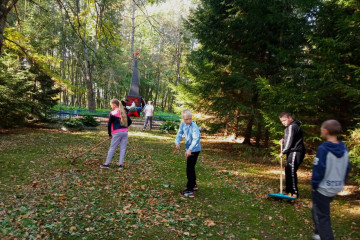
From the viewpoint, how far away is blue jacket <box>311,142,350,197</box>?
3.22 metres

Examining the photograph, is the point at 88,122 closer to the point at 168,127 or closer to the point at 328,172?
the point at 168,127

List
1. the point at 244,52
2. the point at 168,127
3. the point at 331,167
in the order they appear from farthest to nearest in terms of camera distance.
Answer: the point at 168,127 → the point at 244,52 → the point at 331,167

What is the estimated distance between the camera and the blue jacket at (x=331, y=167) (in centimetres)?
322

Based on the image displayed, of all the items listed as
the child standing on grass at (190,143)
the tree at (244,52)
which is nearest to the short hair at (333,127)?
the child standing on grass at (190,143)

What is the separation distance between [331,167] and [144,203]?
348cm

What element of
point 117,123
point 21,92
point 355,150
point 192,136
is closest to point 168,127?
point 21,92

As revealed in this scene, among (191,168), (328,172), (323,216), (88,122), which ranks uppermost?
(328,172)

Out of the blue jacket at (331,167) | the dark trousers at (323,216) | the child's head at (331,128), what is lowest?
the dark trousers at (323,216)

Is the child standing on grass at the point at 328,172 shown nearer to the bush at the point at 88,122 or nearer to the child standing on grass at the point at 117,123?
the child standing on grass at the point at 117,123

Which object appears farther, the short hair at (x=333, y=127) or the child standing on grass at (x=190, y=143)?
the child standing on grass at (x=190, y=143)

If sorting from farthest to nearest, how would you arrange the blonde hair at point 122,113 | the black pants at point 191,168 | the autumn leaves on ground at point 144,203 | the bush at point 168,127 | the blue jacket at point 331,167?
the bush at point 168,127 → the blonde hair at point 122,113 → the black pants at point 191,168 → the autumn leaves on ground at point 144,203 → the blue jacket at point 331,167

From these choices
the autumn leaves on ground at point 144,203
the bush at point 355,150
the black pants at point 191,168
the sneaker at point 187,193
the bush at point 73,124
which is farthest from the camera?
the bush at point 73,124

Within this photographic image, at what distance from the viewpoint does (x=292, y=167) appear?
5.31 m

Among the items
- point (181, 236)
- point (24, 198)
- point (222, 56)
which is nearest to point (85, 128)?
point (222, 56)
